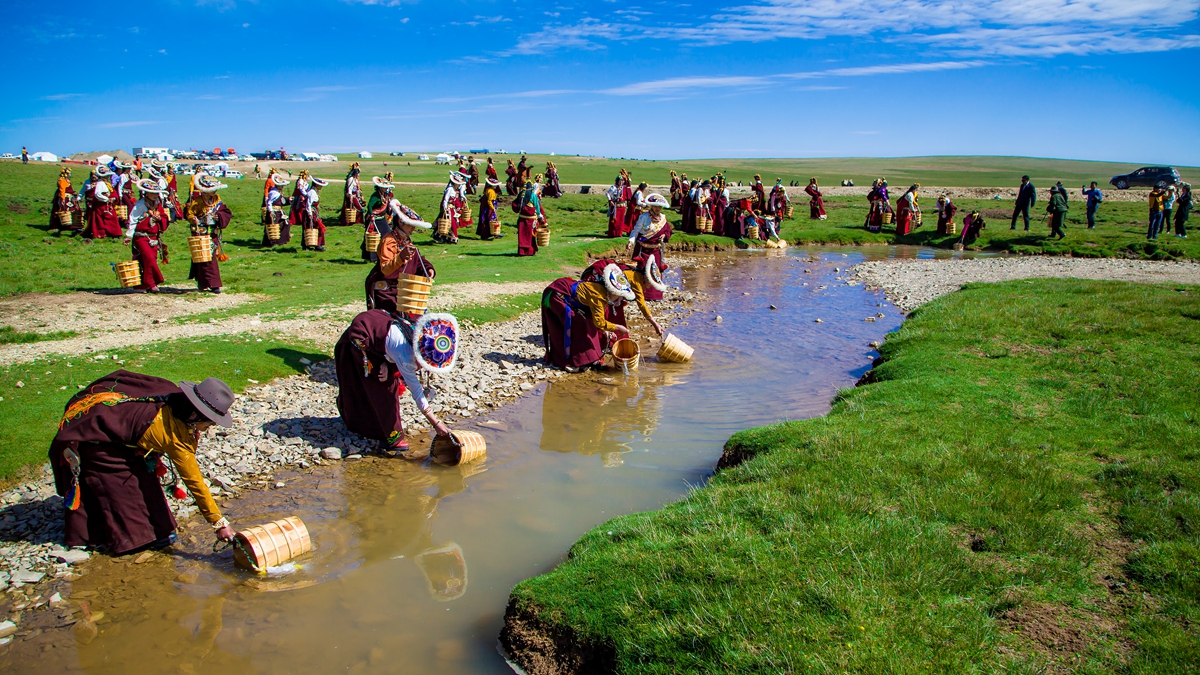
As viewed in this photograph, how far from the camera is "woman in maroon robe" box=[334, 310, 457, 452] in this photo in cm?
678

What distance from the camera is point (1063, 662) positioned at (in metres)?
3.73

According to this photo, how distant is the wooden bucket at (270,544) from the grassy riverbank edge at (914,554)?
1927 millimetres

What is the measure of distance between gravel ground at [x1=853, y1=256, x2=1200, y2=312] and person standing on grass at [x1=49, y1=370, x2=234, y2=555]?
14453 millimetres

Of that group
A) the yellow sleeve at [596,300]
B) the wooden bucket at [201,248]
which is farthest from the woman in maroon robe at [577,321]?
the wooden bucket at [201,248]

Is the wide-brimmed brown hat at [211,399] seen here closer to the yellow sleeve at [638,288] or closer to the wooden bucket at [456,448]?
the wooden bucket at [456,448]

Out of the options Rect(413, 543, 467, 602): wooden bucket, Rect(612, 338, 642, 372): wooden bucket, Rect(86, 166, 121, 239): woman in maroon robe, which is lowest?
Rect(413, 543, 467, 602): wooden bucket

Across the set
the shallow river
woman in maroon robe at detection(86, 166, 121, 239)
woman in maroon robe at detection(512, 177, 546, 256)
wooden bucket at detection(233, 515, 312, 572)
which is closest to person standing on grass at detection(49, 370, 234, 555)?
wooden bucket at detection(233, 515, 312, 572)

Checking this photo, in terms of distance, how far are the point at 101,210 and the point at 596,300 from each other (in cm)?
1769

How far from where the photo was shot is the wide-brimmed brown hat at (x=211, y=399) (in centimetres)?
474

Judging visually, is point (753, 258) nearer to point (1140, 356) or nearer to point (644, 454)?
point (1140, 356)

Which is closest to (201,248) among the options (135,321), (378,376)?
(135,321)

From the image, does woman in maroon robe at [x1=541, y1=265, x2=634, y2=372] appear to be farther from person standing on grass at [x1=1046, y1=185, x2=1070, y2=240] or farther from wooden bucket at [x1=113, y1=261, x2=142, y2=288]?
person standing on grass at [x1=1046, y1=185, x2=1070, y2=240]

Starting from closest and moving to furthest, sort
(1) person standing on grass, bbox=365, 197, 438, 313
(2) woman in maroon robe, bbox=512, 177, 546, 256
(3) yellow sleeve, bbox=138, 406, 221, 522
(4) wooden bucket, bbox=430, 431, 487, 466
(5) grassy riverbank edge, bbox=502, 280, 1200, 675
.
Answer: (5) grassy riverbank edge, bbox=502, 280, 1200, 675 < (3) yellow sleeve, bbox=138, 406, 221, 522 < (4) wooden bucket, bbox=430, 431, 487, 466 < (1) person standing on grass, bbox=365, 197, 438, 313 < (2) woman in maroon robe, bbox=512, 177, 546, 256

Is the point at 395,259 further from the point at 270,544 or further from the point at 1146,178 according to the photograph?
the point at 1146,178
